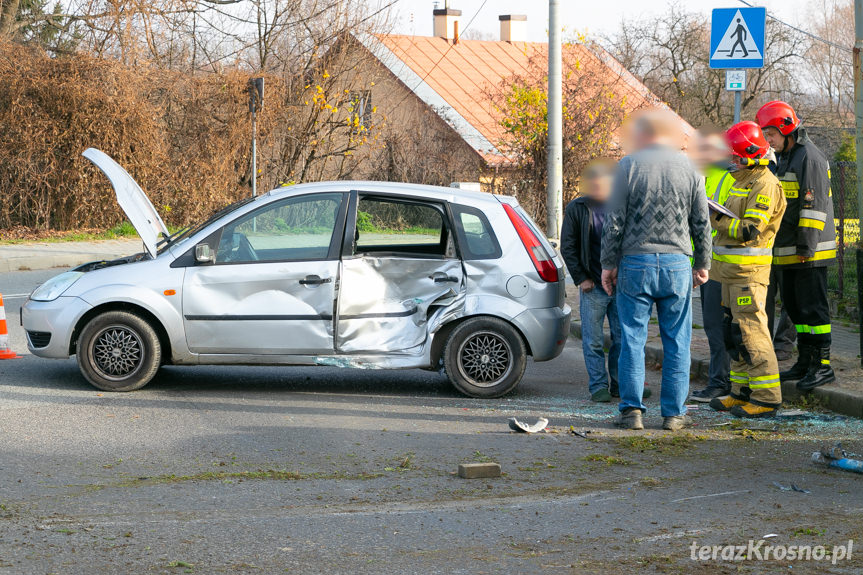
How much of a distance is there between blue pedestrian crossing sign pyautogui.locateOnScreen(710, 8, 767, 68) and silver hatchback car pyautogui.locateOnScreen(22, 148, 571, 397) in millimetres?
3968

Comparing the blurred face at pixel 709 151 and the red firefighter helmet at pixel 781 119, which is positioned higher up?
the red firefighter helmet at pixel 781 119

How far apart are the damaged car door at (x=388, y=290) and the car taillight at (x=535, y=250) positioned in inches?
20.7

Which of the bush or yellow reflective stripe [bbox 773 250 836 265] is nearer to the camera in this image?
yellow reflective stripe [bbox 773 250 836 265]

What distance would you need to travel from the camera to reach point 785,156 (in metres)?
7.95

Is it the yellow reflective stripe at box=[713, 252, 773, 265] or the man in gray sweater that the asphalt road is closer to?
the man in gray sweater

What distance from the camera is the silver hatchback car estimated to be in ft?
25.5

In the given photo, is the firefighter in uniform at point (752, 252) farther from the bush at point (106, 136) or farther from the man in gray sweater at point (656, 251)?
the bush at point (106, 136)

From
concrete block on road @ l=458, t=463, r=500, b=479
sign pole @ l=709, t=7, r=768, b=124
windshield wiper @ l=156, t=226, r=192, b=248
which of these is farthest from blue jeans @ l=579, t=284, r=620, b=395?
sign pole @ l=709, t=7, r=768, b=124

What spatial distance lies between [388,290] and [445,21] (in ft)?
131

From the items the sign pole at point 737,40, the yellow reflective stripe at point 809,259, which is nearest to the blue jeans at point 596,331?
the yellow reflective stripe at point 809,259

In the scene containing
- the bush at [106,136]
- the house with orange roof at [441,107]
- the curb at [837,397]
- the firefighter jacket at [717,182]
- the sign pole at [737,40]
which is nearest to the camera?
the curb at [837,397]

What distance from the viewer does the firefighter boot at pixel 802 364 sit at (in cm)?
787

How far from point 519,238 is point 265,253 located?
196cm

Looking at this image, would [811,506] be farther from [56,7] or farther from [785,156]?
[56,7]
